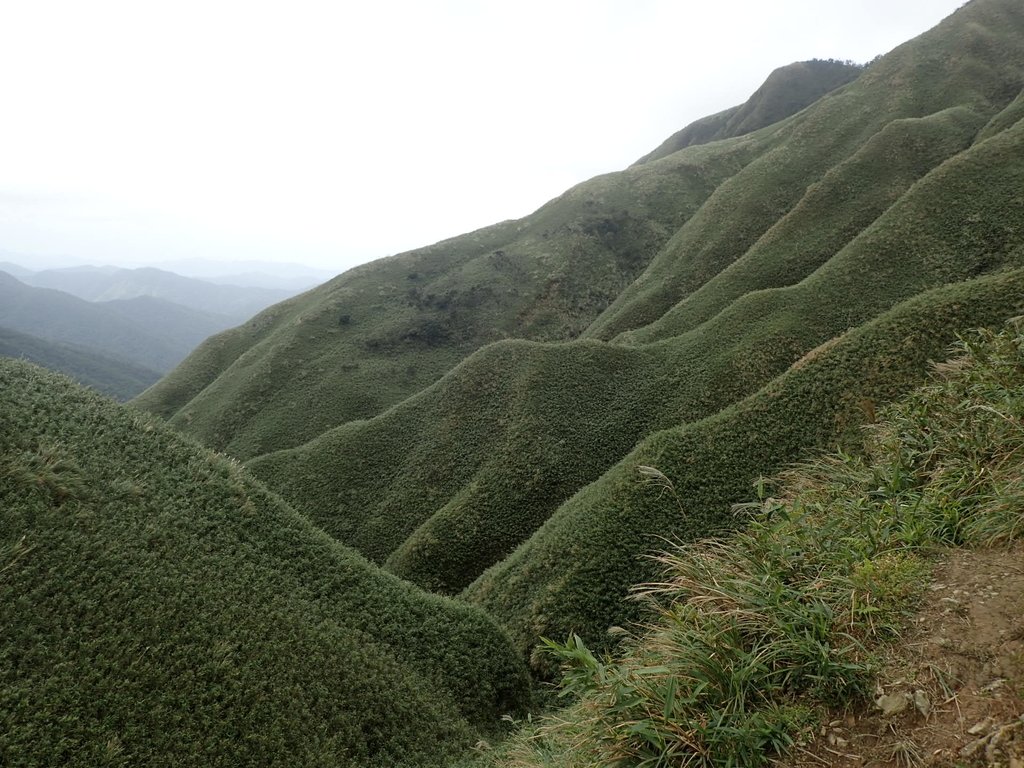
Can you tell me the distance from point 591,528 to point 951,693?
16.8 metres

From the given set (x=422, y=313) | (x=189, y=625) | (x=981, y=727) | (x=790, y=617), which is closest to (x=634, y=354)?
(x=189, y=625)

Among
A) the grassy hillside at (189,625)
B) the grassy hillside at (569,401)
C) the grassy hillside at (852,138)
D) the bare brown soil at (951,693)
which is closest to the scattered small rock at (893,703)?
the bare brown soil at (951,693)

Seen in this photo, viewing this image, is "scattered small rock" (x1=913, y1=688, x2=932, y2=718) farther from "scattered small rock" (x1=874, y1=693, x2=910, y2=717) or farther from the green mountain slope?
the green mountain slope

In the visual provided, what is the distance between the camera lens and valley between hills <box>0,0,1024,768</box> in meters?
5.81

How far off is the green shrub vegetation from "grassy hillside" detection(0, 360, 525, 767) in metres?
6.34

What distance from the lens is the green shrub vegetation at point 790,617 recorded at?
5.04 meters

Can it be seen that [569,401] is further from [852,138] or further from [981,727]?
[852,138]

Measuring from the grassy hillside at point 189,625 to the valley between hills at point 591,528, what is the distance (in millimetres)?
66

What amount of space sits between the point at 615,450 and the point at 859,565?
25501 millimetres

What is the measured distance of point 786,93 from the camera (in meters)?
121

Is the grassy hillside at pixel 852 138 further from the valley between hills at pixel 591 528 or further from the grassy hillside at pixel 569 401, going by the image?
the grassy hillside at pixel 569 401

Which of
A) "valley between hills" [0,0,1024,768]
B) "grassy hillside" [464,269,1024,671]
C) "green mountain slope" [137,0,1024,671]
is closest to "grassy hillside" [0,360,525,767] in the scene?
"valley between hills" [0,0,1024,768]

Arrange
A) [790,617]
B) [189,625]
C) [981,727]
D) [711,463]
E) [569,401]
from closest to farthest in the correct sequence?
[981,727], [790,617], [189,625], [711,463], [569,401]

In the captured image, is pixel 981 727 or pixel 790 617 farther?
pixel 790 617
